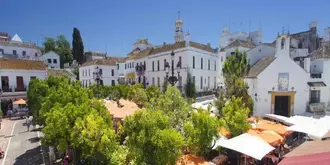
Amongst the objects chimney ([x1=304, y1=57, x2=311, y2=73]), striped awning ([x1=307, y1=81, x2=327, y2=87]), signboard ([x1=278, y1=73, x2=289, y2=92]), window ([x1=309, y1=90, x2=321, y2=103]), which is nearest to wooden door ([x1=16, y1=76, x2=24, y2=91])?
signboard ([x1=278, y1=73, x2=289, y2=92])

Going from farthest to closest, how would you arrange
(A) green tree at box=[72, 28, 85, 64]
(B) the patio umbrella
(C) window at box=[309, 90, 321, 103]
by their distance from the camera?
(A) green tree at box=[72, 28, 85, 64]
(C) window at box=[309, 90, 321, 103]
(B) the patio umbrella

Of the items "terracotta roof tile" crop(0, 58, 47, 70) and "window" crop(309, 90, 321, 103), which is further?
"terracotta roof tile" crop(0, 58, 47, 70)

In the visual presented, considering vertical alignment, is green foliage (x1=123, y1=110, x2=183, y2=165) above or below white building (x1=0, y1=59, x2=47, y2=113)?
below

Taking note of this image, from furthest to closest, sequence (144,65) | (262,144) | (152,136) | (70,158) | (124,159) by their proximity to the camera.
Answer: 1. (144,65)
2. (70,158)
3. (262,144)
4. (124,159)
5. (152,136)

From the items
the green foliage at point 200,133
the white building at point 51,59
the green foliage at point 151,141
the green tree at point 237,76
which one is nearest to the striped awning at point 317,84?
the green tree at point 237,76

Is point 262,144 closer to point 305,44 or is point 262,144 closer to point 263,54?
point 263,54

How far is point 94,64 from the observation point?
1769 inches

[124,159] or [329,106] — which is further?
[329,106]

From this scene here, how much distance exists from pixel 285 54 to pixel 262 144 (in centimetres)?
1515

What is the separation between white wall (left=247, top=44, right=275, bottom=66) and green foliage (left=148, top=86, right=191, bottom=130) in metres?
17.8

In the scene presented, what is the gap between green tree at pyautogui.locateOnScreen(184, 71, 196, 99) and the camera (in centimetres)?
2852

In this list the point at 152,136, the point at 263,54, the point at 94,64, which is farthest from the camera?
the point at 94,64

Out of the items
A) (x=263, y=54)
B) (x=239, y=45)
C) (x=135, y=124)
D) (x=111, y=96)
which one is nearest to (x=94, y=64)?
(x=111, y=96)

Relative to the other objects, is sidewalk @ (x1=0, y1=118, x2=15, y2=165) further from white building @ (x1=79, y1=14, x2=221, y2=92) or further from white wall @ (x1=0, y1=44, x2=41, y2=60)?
white wall @ (x1=0, y1=44, x2=41, y2=60)
